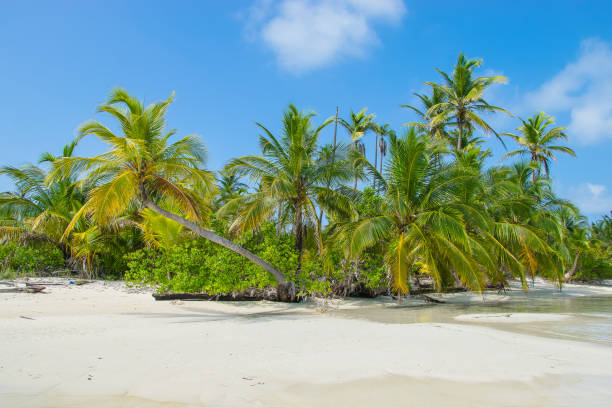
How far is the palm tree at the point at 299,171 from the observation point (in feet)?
39.7

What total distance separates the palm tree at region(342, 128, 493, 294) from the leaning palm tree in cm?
383

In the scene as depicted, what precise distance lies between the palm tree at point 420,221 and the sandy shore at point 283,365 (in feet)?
12.1

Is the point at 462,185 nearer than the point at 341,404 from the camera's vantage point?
No

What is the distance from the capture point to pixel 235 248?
10.3m

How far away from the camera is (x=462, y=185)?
1259 cm

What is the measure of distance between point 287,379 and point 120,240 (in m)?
16.0

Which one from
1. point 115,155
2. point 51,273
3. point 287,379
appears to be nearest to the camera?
point 287,379

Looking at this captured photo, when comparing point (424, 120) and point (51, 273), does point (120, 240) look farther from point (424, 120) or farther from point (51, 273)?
point (424, 120)

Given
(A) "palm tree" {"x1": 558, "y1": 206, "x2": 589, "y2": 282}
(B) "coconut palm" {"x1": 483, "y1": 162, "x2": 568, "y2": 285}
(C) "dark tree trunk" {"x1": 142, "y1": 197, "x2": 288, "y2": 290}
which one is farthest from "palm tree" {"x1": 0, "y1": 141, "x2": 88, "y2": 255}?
(A) "palm tree" {"x1": 558, "y1": 206, "x2": 589, "y2": 282}

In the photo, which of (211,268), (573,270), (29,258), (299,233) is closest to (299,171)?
(299,233)

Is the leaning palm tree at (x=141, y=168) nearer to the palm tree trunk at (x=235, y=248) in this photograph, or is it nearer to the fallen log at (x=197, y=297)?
the palm tree trunk at (x=235, y=248)

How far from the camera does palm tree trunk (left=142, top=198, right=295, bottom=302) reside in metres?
9.65

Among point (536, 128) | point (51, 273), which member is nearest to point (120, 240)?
point (51, 273)

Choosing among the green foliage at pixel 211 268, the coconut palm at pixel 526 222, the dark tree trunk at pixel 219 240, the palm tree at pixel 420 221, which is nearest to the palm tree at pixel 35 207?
the green foliage at pixel 211 268
